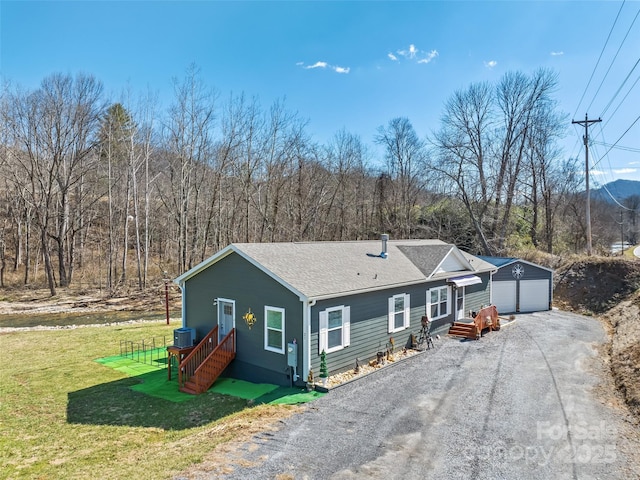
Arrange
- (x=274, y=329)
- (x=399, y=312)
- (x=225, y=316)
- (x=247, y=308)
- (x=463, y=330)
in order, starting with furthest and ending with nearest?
(x=463, y=330)
(x=399, y=312)
(x=225, y=316)
(x=247, y=308)
(x=274, y=329)

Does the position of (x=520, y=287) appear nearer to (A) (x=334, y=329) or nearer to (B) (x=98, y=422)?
(A) (x=334, y=329)

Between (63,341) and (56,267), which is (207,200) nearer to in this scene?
(56,267)

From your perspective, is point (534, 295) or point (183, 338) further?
point (534, 295)

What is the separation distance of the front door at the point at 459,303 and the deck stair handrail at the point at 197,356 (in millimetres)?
10459

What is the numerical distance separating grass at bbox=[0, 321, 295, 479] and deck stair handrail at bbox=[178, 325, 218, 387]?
1.03 meters

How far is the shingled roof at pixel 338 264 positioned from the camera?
11.5 meters

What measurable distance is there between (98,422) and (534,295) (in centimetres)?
2122

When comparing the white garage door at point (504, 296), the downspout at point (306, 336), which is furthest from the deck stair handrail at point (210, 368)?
the white garage door at point (504, 296)

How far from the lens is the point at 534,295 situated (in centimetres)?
2222

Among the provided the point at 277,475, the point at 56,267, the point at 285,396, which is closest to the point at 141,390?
the point at 285,396

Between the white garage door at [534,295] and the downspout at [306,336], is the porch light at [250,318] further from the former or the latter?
the white garage door at [534,295]

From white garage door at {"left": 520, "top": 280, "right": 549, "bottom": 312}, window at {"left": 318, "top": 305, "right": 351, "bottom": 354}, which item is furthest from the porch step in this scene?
white garage door at {"left": 520, "top": 280, "right": 549, "bottom": 312}

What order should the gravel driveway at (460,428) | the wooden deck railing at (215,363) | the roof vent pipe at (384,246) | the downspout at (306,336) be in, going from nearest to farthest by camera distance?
the gravel driveway at (460,428) → the downspout at (306,336) → the wooden deck railing at (215,363) → the roof vent pipe at (384,246)

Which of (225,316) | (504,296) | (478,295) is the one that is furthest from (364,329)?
(504,296)
